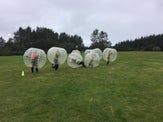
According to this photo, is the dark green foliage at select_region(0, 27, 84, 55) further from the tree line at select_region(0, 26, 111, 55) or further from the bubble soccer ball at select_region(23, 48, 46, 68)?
the bubble soccer ball at select_region(23, 48, 46, 68)

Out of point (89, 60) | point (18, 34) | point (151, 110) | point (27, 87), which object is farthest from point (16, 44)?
point (151, 110)

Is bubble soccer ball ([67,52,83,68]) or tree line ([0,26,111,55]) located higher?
tree line ([0,26,111,55])

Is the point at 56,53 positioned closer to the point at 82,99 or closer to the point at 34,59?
the point at 34,59

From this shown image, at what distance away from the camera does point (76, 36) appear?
125 meters

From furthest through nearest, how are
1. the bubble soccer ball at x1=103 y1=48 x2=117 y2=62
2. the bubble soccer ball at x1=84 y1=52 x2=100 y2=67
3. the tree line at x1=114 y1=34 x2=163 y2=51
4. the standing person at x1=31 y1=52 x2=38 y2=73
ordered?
the tree line at x1=114 y1=34 x2=163 y2=51 → the bubble soccer ball at x1=103 y1=48 x2=117 y2=62 → the bubble soccer ball at x1=84 y1=52 x2=100 y2=67 → the standing person at x1=31 y1=52 x2=38 y2=73

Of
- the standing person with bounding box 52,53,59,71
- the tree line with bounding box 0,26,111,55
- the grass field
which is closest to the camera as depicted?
the grass field

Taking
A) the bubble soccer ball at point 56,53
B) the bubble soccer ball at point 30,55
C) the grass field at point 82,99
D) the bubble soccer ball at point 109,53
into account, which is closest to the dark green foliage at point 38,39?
the bubble soccer ball at point 109,53

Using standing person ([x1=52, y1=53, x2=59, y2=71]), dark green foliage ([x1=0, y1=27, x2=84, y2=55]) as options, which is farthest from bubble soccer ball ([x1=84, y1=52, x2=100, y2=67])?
dark green foliage ([x1=0, y1=27, x2=84, y2=55])

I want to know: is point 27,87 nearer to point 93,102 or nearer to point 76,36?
point 93,102

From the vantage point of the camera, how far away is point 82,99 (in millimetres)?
15391

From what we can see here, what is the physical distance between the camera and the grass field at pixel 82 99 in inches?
501

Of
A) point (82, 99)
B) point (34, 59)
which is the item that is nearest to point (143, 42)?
point (34, 59)

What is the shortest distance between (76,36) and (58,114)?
113272 millimetres

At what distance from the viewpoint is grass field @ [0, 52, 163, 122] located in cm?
1272
